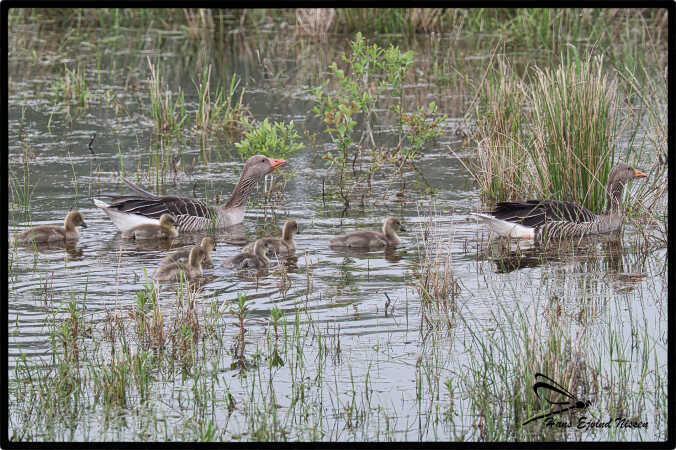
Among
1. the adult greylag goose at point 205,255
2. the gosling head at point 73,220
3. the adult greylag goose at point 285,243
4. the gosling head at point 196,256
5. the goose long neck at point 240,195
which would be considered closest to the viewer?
the gosling head at point 196,256

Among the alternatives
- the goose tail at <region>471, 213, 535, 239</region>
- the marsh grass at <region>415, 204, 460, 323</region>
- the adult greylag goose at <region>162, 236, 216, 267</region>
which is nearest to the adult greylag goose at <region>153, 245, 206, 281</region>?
the adult greylag goose at <region>162, 236, 216, 267</region>

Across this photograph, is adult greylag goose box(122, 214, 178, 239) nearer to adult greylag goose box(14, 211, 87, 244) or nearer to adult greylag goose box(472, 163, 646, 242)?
adult greylag goose box(14, 211, 87, 244)

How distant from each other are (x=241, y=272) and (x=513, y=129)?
449 cm

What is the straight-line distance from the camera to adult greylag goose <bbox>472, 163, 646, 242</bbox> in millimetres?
12305

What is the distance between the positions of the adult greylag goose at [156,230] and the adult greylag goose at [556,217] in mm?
3579

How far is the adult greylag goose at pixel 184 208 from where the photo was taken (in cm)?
1295

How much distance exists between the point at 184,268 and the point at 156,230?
2.21m

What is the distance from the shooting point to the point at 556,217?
483 inches

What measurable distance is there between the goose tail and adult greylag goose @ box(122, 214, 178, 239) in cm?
353

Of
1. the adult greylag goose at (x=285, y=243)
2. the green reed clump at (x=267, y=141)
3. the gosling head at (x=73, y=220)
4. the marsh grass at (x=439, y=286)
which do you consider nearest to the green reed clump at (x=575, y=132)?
the marsh grass at (x=439, y=286)

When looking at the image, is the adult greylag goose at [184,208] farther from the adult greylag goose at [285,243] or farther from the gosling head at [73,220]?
the adult greylag goose at [285,243]

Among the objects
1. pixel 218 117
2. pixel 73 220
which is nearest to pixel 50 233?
pixel 73 220

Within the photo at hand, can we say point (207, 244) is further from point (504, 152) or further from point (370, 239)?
point (504, 152)
